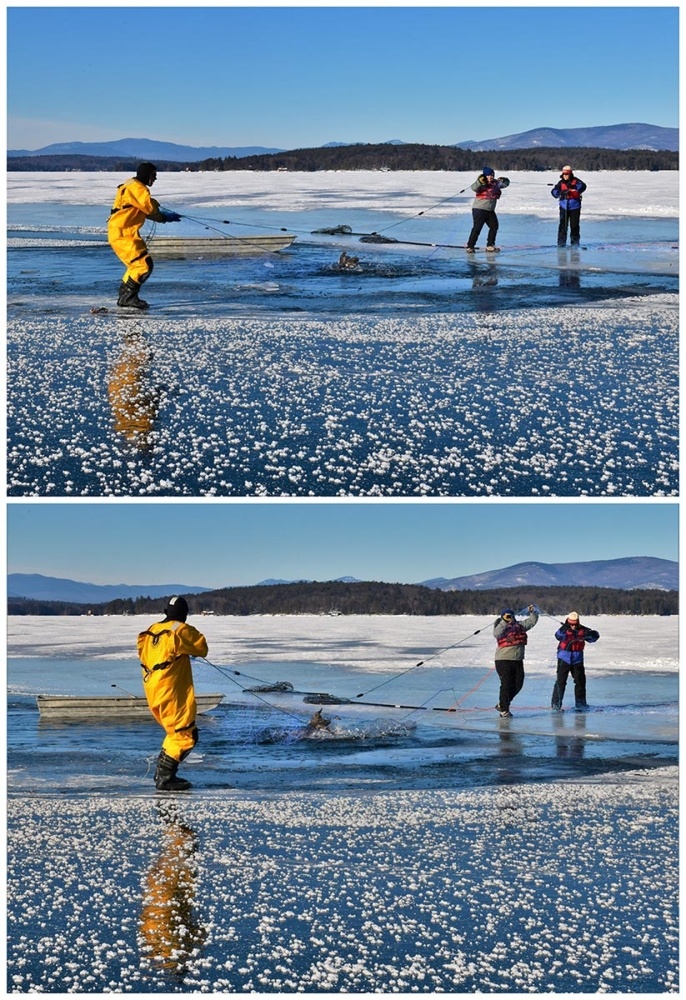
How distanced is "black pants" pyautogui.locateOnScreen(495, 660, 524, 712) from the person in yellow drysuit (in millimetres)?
5049

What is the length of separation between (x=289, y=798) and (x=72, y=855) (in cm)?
164

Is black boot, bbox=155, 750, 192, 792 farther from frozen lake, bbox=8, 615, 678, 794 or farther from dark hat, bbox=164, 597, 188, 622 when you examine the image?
dark hat, bbox=164, 597, 188, 622

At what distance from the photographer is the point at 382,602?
24.3m

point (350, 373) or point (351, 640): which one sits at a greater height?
point (350, 373)

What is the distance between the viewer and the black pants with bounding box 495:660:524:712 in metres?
11.2

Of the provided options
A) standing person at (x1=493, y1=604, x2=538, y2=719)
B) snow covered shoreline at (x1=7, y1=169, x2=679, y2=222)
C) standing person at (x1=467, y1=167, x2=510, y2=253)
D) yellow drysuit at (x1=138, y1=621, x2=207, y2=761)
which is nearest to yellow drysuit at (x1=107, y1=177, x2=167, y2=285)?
standing person at (x1=493, y1=604, x2=538, y2=719)

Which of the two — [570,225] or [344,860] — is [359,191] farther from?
[344,860]

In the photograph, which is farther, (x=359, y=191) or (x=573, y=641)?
(x=359, y=191)

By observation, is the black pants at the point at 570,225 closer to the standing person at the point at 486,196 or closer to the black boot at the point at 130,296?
the standing person at the point at 486,196

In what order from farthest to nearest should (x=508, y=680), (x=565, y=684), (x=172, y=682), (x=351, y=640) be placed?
1. (x=351, y=640)
2. (x=565, y=684)
3. (x=508, y=680)
4. (x=172, y=682)

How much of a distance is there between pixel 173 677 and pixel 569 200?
10.8 meters

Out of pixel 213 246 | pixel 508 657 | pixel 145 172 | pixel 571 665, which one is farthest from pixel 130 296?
pixel 571 665

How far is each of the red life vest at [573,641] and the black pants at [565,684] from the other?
14cm

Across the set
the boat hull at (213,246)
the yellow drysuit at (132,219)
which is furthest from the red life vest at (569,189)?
the yellow drysuit at (132,219)
